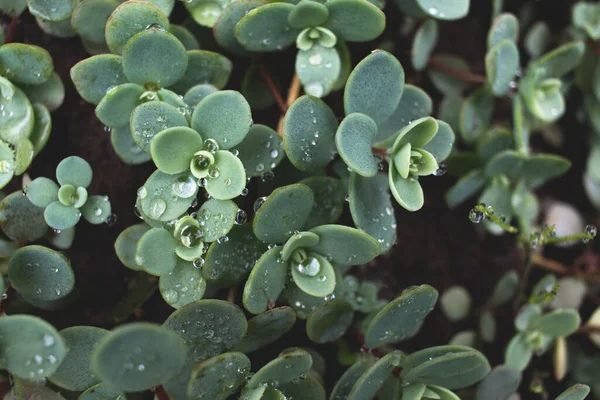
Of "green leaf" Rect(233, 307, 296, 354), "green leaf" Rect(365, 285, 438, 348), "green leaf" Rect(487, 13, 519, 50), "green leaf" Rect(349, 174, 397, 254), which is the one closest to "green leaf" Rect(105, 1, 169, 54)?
"green leaf" Rect(349, 174, 397, 254)

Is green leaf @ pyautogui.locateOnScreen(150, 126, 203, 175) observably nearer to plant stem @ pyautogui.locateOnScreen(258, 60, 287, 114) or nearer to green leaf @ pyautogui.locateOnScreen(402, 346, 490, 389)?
plant stem @ pyautogui.locateOnScreen(258, 60, 287, 114)

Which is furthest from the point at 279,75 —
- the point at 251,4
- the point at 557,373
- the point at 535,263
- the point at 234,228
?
the point at 557,373

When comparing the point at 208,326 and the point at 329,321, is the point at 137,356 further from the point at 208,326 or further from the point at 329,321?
the point at 329,321

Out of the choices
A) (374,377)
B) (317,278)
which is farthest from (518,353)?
(317,278)

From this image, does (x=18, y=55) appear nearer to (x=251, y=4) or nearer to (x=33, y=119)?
(x=33, y=119)

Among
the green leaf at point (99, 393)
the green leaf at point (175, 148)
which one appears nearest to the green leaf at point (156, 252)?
the green leaf at point (175, 148)

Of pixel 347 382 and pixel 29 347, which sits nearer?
pixel 29 347

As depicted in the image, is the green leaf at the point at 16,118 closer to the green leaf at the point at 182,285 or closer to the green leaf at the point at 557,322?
the green leaf at the point at 182,285
